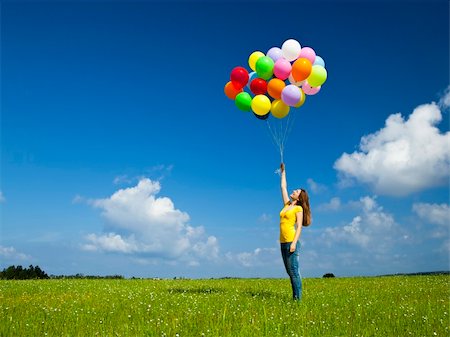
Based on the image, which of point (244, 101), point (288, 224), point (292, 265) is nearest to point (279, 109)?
point (244, 101)

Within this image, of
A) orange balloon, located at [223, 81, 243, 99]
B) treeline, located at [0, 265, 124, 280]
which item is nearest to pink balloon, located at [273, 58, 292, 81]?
orange balloon, located at [223, 81, 243, 99]

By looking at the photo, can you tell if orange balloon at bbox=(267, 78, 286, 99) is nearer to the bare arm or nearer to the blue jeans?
the bare arm

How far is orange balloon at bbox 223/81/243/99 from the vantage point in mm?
14968

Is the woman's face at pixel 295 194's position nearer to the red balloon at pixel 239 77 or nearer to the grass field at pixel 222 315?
the grass field at pixel 222 315

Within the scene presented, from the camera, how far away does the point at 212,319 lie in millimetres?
9844

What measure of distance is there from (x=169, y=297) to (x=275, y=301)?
3370 mm

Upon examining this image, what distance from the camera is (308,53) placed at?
568 inches

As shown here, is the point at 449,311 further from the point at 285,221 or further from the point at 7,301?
the point at 7,301

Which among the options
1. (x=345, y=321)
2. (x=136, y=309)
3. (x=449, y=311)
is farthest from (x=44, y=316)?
(x=449, y=311)

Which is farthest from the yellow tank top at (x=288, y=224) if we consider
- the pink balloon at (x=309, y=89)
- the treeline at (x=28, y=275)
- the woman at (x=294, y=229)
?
the treeline at (x=28, y=275)

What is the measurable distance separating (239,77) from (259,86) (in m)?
0.73

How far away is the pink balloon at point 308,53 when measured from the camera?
14.4m

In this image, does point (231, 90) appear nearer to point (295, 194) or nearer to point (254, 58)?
point (254, 58)

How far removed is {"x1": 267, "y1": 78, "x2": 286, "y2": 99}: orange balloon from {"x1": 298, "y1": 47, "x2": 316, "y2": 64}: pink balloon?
1246 millimetres
